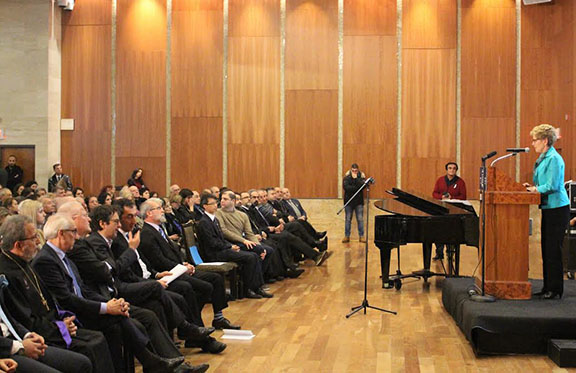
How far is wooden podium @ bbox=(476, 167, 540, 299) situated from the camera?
5.52 m

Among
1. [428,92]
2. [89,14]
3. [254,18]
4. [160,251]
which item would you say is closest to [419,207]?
[160,251]

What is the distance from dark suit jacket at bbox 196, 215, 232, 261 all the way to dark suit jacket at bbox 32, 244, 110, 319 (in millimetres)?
2967

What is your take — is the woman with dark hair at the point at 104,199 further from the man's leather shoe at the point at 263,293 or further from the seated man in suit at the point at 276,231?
the man's leather shoe at the point at 263,293

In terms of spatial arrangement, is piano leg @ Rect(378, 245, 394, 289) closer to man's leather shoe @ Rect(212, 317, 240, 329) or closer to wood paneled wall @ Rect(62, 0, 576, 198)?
man's leather shoe @ Rect(212, 317, 240, 329)

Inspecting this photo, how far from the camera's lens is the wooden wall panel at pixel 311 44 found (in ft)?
45.5

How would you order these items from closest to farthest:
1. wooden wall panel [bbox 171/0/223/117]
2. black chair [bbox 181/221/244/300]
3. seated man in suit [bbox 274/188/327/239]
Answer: black chair [bbox 181/221/244/300]
seated man in suit [bbox 274/188/327/239]
wooden wall panel [bbox 171/0/223/117]

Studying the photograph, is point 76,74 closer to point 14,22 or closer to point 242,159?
point 14,22

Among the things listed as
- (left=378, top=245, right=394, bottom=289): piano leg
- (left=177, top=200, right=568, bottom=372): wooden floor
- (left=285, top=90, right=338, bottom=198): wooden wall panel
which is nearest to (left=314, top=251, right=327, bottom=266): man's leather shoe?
(left=177, top=200, right=568, bottom=372): wooden floor

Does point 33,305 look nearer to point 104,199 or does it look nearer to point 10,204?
point 10,204

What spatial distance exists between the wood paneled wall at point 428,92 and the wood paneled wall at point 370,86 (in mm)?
266

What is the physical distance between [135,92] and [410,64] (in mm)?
5335

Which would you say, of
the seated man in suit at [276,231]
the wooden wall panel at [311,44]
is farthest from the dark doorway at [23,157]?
the seated man in suit at [276,231]

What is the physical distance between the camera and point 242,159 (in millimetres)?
14008

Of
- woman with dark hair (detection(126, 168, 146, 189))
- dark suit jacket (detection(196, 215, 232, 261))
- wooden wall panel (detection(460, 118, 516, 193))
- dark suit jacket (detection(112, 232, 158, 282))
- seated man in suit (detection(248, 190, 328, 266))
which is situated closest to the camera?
dark suit jacket (detection(112, 232, 158, 282))
